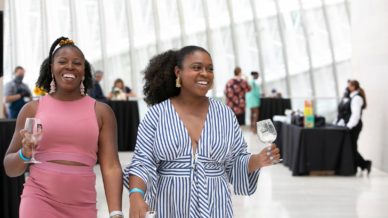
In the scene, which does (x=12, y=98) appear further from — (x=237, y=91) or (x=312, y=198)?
(x=237, y=91)

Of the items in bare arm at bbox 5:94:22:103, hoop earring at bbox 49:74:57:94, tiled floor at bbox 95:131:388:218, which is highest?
bare arm at bbox 5:94:22:103

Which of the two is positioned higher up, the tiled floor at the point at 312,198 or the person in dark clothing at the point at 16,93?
the person in dark clothing at the point at 16,93

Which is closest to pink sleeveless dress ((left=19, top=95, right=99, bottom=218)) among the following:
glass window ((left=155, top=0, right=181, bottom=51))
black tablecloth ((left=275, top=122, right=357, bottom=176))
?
black tablecloth ((left=275, top=122, right=357, bottom=176))

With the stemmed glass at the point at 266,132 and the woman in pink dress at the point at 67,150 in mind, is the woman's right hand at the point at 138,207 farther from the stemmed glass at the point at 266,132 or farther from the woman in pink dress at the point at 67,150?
the stemmed glass at the point at 266,132

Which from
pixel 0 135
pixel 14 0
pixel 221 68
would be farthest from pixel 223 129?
pixel 221 68

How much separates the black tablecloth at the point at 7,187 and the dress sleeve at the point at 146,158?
314 centimetres

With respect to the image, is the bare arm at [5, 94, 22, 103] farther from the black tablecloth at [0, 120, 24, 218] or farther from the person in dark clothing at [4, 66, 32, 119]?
the black tablecloth at [0, 120, 24, 218]

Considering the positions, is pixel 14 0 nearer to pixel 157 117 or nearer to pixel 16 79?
pixel 16 79

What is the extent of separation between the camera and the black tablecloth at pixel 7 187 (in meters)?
6.11

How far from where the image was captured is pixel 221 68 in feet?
85.7

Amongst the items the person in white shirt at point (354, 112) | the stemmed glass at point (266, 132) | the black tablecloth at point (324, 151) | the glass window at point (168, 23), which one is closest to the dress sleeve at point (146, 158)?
the stemmed glass at point (266, 132)

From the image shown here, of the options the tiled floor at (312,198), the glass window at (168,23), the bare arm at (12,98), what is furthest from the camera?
the glass window at (168,23)

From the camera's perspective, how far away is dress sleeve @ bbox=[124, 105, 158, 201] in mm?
3143

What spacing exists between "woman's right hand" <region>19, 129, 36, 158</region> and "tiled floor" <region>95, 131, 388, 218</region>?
4.25m
